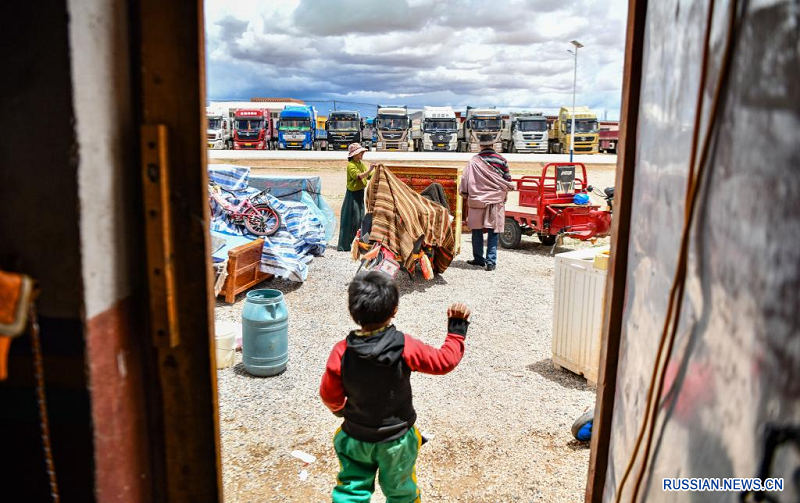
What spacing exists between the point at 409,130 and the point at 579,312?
89.1ft

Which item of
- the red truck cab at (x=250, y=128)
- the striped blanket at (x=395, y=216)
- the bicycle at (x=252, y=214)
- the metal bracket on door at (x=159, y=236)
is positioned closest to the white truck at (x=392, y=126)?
the red truck cab at (x=250, y=128)

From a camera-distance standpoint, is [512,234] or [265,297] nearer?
[265,297]

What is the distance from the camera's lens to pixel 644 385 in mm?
1519

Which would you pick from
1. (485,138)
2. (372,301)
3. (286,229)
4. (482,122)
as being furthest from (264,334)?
(482,122)

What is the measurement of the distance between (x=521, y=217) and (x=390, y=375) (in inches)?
302

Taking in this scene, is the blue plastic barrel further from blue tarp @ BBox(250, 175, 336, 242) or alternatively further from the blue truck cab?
the blue truck cab

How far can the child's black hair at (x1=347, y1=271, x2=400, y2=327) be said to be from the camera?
7.88 feet

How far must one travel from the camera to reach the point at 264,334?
4672 millimetres

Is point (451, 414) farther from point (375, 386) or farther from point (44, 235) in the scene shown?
point (44, 235)

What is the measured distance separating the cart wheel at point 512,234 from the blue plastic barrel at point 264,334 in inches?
230

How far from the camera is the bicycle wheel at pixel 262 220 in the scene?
25.1 feet

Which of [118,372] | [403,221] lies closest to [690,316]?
[118,372]

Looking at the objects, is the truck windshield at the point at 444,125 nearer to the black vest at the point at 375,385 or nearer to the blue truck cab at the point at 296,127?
the blue truck cab at the point at 296,127

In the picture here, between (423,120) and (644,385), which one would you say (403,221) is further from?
(423,120)
